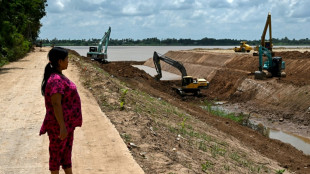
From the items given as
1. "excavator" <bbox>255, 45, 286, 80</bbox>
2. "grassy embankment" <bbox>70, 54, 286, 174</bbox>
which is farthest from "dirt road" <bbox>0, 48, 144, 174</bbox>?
"excavator" <bbox>255, 45, 286, 80</bbox>

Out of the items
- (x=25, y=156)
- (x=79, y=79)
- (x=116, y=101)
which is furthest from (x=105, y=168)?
(x=79, y=79)

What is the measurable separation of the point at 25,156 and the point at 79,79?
1486 centimetres

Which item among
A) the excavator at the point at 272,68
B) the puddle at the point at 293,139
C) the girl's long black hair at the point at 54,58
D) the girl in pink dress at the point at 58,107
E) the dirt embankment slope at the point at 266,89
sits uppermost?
the girl's long black hair at the point at 54,58

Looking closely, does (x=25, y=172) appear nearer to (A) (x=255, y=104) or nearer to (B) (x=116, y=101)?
(B) (x=116, y=101)

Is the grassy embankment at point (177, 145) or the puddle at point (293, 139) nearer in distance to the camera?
the grassy embankment at point (177, 145)

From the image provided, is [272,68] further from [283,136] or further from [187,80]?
[283,136]

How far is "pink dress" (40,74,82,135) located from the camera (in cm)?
577

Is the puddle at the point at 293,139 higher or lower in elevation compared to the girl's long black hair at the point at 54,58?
lower

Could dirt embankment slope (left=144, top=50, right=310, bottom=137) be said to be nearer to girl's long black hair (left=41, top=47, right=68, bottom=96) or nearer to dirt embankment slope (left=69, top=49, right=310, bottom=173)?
dirt embankment slope (left=69, top=49, right=310, bottom=173)

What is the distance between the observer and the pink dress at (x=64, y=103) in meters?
5.77

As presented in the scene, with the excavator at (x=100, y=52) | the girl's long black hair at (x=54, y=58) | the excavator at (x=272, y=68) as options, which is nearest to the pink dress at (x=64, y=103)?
the girl's long black hair at (x=54, y=58)

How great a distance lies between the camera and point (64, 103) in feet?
19.3

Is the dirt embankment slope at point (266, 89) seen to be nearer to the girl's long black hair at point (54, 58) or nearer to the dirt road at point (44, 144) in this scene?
the dirt road at point (44, 144)

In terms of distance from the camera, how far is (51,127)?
596 centimetres
